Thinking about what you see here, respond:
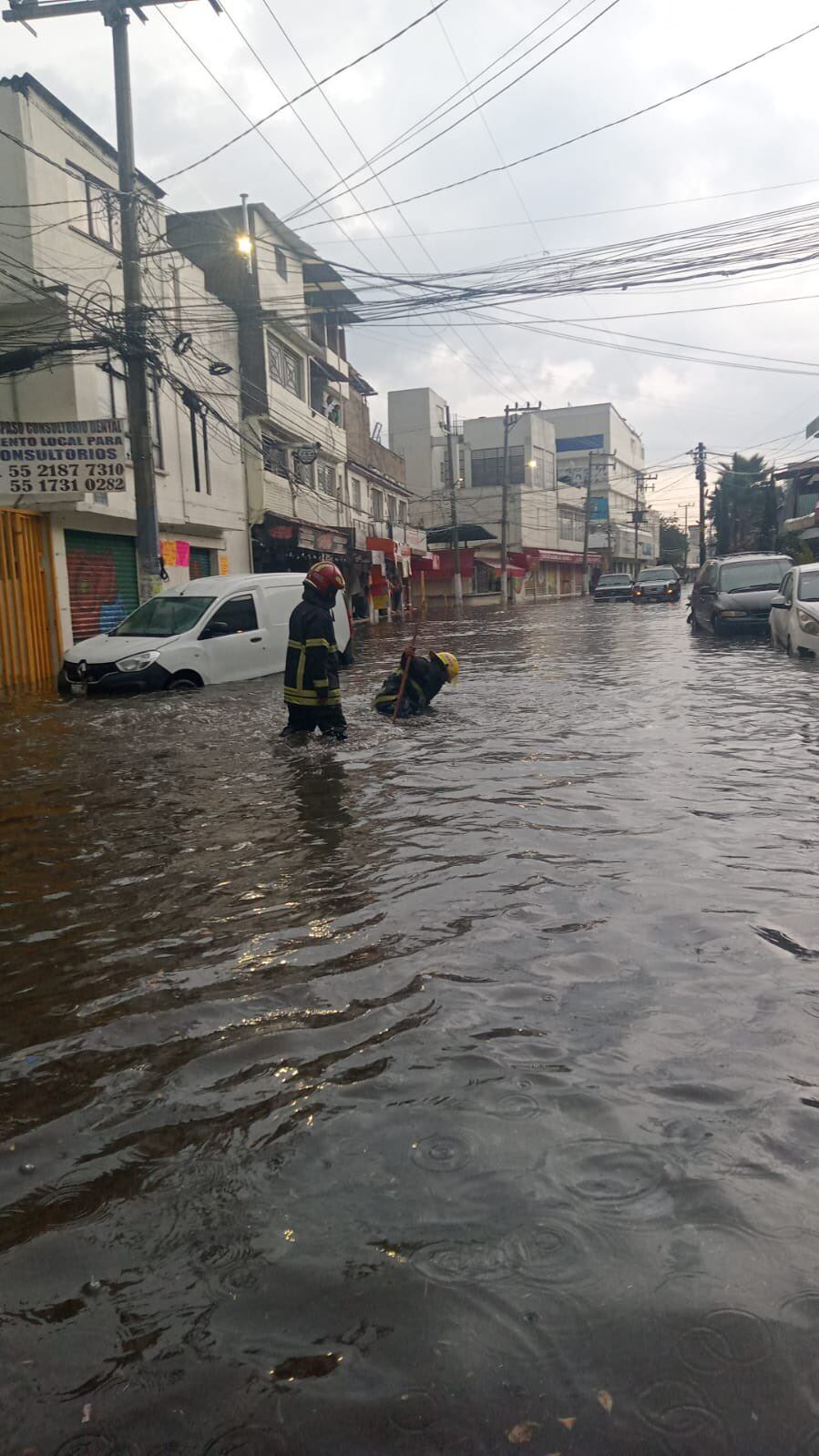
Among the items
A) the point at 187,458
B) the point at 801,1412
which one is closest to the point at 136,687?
the point at 801,1412

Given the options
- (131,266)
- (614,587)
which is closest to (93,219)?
(131,266)

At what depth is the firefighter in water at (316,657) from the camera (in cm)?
858

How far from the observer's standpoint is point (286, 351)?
101 ft

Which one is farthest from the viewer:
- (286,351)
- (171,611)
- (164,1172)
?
(286,351)

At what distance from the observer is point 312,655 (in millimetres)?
8578

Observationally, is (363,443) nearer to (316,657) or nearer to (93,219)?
(93,219)

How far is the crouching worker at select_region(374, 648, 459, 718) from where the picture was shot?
1019 cm

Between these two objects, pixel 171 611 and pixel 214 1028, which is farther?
pixel 171 611

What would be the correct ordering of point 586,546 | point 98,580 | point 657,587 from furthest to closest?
point 586,546
point 657,587
point 98,580

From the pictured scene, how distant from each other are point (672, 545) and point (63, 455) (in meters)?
128

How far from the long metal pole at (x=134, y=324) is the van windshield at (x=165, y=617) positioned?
3.23 ft

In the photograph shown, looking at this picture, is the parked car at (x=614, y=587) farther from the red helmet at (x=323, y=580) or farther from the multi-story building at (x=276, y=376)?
the red helmet at (x=323, y=580)

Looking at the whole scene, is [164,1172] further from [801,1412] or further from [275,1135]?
[801,1412]

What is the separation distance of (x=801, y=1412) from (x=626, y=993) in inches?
67.4
